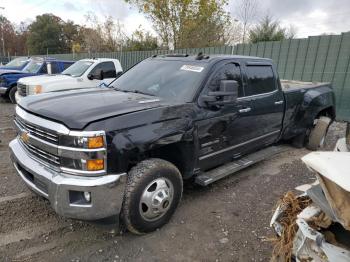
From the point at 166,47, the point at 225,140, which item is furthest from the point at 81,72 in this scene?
the point at 166,47

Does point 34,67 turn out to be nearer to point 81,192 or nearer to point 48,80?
point 48,80

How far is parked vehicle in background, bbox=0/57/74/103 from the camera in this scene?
10869mm

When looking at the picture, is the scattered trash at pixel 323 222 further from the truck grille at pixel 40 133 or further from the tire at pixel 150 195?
the truck grille at pixel 40 133

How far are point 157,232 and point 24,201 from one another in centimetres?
184

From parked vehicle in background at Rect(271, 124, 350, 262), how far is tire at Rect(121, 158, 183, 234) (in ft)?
4.07

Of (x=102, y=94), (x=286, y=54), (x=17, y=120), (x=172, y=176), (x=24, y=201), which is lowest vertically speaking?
(x=24, y=201)

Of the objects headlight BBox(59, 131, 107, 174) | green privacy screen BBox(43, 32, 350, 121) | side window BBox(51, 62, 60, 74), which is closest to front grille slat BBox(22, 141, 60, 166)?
headlight BBox(59, 131, 107, 174)

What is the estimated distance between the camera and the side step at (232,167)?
371cm

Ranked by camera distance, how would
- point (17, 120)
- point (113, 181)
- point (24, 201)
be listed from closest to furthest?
point (113, 181)
point (17, 120)
point (24, 201)

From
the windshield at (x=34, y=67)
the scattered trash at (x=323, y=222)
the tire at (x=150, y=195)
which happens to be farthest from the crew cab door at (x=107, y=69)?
the scattered trash at (x=323, y=222)

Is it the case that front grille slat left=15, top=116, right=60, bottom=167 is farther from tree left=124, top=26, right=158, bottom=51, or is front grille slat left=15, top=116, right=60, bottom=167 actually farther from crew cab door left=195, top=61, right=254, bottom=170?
tree left=124, top=26, right=158, bottom=51

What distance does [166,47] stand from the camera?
19.5 meters

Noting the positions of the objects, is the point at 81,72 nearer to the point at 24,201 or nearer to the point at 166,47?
the point at 24,201

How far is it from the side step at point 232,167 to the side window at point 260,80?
1036 millimetres
